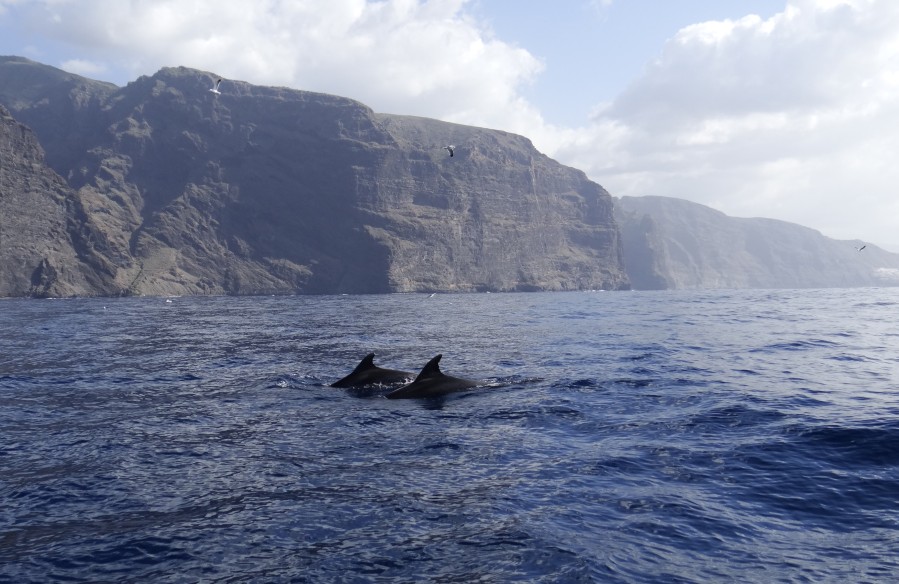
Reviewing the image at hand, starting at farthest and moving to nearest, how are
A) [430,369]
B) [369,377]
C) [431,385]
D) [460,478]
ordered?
[369,377], [430,369], [431,385], [460,478]

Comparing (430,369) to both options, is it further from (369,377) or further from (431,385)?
(369,377)

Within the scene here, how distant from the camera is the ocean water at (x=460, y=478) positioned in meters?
8.91

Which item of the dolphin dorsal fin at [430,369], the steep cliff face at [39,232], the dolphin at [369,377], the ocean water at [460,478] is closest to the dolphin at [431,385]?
the dolphin dorsal fin at [430,369]

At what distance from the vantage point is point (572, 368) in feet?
88.7

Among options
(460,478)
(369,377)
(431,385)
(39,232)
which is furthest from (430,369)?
(39,232)

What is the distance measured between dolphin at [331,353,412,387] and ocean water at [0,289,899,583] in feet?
2.52

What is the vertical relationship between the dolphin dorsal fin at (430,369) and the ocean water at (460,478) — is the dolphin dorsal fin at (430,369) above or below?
above

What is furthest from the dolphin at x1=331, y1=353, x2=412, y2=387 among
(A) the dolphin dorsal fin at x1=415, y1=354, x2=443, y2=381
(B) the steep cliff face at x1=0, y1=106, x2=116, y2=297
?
(B) the steep cliff face at x1=0, y1=106, x2=116, y2=297

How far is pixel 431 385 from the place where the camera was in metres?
21.3

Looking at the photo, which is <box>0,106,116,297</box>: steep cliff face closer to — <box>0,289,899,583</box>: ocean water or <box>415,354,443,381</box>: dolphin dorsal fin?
<box>0,289,899,583</box>: ocean water

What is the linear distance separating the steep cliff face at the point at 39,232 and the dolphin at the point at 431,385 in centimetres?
17541

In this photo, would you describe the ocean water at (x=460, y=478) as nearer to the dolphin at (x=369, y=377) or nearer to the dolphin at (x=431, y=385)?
the dolphin at (x=431, y=385)

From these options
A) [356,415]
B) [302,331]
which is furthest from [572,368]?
[302,331]

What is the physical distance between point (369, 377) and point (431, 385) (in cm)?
278
